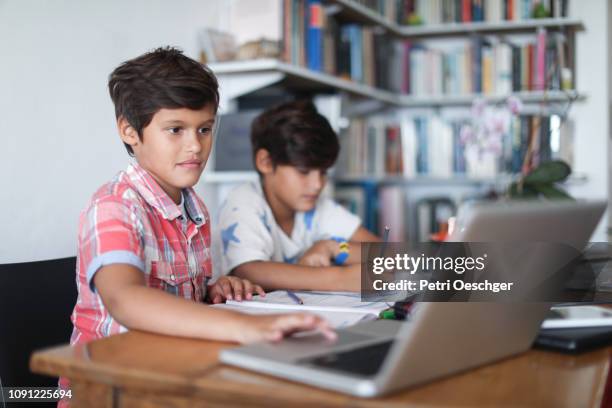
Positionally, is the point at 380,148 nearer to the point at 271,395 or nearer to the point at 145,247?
the point at 145,247

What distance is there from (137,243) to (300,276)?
0.55 metres

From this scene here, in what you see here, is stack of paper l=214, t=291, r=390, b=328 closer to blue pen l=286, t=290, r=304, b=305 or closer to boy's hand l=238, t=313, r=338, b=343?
blue pen l=286, t=290, r=304, b=305

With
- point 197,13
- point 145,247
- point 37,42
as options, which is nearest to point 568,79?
point 197,13

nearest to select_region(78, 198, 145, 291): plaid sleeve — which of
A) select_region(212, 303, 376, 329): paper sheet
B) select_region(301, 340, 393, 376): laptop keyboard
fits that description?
select_region(212, 303, 376, 329): paper sheet

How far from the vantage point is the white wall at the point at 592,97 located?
3.46 m

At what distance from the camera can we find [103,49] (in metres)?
1.94

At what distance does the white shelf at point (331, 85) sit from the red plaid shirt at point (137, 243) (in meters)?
1.08

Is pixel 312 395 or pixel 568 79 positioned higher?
pixel 568 79

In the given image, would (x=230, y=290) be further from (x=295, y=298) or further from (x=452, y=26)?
(x=452, y=26)

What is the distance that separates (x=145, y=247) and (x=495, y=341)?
2.07ft

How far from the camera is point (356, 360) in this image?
0.68 meters

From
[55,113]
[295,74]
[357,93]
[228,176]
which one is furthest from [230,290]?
[357,93]

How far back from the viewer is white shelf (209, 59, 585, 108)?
7.73ft

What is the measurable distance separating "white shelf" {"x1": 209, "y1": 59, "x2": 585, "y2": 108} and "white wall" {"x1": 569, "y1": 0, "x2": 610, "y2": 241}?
0.10 m
